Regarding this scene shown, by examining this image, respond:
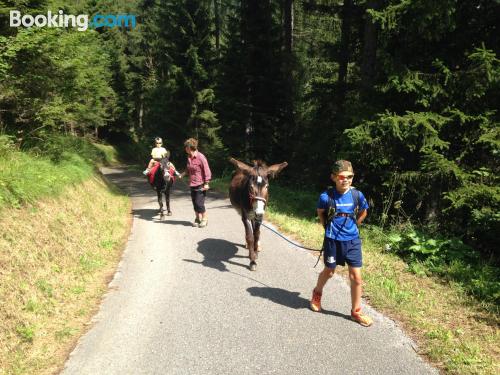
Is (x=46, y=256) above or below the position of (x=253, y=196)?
below

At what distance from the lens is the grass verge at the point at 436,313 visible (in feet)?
12.5

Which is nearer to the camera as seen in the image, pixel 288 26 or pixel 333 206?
pixel 333 206

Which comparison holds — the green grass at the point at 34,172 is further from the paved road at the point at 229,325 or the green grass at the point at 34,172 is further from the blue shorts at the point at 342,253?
the blue shorts at the point at 342,253

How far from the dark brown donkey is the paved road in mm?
597

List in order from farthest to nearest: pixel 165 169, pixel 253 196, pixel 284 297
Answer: pixel 165 169
pixel 253 196
pixel 284 297

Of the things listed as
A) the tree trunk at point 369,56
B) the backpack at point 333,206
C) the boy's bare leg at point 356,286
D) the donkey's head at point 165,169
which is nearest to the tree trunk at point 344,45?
the tree trunk at point 369,56

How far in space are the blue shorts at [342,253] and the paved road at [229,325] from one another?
807 millimetres

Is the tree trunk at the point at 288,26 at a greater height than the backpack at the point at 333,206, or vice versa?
the tree trunk at the point at 288,26

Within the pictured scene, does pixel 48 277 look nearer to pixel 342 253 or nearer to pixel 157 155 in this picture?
pixel 342 253

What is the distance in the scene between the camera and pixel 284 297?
547cm

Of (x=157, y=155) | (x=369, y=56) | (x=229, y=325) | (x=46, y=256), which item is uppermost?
(x=369, y=56)

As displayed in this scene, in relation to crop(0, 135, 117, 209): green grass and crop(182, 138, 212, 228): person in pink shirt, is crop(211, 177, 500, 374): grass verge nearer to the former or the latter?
crop(182, 138, 212, 228): person in pink shirt

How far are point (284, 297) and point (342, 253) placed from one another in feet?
4.43

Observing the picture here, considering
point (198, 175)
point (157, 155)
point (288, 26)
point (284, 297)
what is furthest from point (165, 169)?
point (288, 26)
